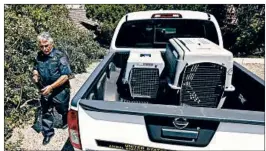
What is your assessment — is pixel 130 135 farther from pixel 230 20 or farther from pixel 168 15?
pixel 230 20

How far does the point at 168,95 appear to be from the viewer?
11.8 ft

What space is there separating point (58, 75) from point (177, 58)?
1695mm

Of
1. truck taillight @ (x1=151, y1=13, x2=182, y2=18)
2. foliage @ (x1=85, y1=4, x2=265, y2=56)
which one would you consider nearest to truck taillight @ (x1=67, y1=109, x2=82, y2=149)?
truck taillight @ (x1=151, y1=13, x2=182, y2=18)

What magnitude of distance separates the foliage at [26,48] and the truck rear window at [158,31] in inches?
77.8

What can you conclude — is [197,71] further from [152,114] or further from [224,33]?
[224,33]

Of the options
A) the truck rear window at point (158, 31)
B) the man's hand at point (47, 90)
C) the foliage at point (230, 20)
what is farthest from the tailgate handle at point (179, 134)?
the foliage at point (230, 20)

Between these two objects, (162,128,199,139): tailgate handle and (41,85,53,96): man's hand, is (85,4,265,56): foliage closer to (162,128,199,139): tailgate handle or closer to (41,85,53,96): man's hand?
(41,85,53,96): man's hand

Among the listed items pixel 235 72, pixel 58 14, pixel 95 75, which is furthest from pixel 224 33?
pixel 95 75

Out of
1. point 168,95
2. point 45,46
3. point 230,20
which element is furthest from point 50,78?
point 230,20

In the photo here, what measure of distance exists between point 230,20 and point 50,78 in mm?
8412

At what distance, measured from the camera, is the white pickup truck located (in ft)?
7.33

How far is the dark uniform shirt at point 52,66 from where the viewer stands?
4.03 meters

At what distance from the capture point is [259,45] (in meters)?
9.94

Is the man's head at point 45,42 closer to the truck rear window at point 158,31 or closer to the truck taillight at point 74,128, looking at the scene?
the truck rear window at point 158,31
